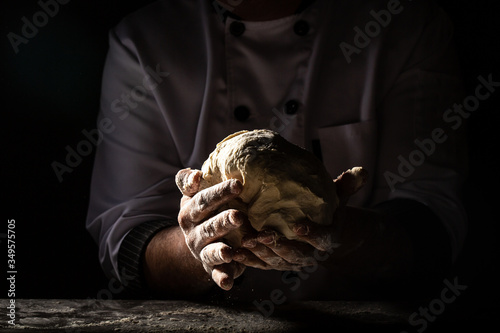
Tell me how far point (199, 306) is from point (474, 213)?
129 centimetres

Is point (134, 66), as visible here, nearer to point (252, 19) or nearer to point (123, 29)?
point (123, 29)

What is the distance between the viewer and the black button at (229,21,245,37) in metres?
1.64

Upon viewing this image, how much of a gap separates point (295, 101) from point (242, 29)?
288 mm

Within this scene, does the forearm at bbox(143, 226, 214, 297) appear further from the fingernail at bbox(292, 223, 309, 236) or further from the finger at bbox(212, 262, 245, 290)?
the fingernail at bbox(292, 223, 309, 236)

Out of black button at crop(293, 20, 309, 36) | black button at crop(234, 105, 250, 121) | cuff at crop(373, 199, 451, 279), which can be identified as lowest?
cuff at crop(373, 199, 451, 279)

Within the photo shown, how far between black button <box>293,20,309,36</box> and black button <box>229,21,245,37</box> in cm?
17

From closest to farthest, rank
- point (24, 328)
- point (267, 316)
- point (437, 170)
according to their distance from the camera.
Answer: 1. point (24, 328)
2. point (267, 316)
3. point (437, 170)

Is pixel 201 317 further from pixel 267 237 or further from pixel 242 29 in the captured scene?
pixel 242 29

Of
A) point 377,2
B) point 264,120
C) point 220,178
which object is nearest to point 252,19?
point 264,120

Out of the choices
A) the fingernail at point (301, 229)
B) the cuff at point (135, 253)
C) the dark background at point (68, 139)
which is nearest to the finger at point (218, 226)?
Result: the fingernail at point (301, 229)

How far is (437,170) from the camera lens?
5.26 ft

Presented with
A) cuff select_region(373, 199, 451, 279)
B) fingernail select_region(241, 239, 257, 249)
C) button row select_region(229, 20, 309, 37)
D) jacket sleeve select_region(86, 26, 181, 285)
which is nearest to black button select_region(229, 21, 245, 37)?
button row select_region(229, 20, 309, 37)

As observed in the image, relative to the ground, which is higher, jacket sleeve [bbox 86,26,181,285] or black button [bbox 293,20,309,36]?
black button [bbox 293,20,309,36]

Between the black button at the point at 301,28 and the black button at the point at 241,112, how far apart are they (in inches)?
11.7
